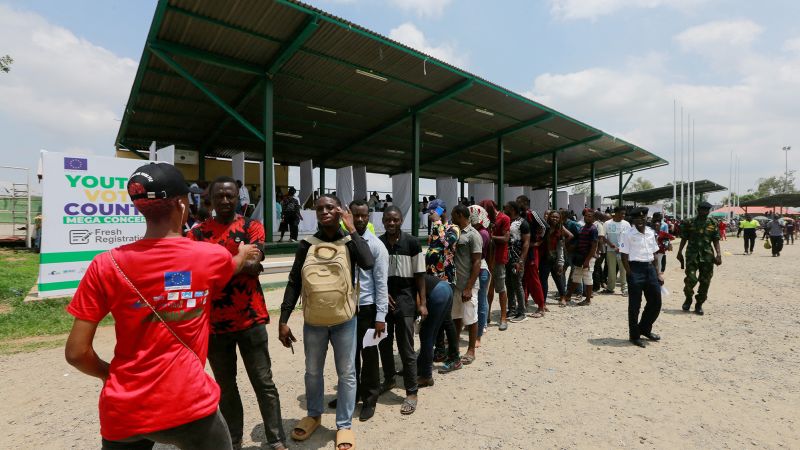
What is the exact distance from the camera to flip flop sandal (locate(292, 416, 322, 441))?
2.71 metres

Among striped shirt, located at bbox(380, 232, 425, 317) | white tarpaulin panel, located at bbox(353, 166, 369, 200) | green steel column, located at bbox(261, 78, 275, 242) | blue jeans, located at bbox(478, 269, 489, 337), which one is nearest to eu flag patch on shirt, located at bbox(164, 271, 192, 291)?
striped shirt, located at bbox(380, 232, 425, 317)

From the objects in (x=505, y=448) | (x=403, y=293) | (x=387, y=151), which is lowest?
(x=505, y=448)

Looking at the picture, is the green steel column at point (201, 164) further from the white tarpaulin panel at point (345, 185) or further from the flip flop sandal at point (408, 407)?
the flip flop sandal at point (408, 407)

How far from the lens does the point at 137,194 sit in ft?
4.57

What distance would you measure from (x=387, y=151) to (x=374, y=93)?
710cm

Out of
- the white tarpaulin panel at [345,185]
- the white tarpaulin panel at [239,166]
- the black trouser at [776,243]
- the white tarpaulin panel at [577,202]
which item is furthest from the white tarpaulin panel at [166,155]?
the white tarpaulin panel at [577,202]

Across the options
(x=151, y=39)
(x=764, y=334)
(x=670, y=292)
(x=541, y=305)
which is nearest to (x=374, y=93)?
(x=151, y=39)

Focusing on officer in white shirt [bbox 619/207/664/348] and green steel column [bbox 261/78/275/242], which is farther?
green steel column [bbox 261/78/275/242]

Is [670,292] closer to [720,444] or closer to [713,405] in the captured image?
[713,405]

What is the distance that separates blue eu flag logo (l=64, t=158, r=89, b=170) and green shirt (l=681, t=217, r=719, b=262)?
10.4 meters

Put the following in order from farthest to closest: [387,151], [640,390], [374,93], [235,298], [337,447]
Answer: [387,151]
[374,93]
[640,390]
[337,447]
[235,298]

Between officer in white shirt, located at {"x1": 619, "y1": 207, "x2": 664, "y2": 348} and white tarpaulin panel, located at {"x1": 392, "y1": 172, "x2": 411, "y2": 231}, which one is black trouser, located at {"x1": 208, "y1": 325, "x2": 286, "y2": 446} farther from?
white tarpaulin panel, located at {"x1": 392, "y1": 172, "x2": 411, "y2": 231}

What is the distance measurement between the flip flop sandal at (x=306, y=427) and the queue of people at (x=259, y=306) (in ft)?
0.04

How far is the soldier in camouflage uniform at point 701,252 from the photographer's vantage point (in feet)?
20.2
